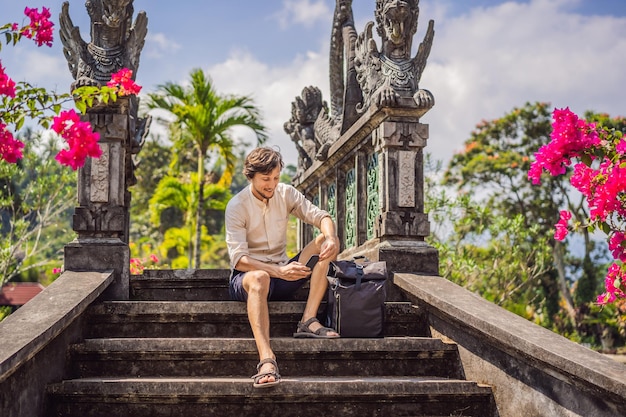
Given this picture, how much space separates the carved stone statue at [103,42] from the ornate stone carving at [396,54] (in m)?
1.92

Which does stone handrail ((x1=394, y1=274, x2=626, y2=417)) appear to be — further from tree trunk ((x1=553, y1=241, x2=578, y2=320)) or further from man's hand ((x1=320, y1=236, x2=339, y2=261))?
tree trunk ((x1=553, y1=241, x2=578, y2=320))

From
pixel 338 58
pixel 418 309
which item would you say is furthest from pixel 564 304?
pixel 418 309

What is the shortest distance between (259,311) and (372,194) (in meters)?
2.34

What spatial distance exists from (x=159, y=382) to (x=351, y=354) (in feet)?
3.91

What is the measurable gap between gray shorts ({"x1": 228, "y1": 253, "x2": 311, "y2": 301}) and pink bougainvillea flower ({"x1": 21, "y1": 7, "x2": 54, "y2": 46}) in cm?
185

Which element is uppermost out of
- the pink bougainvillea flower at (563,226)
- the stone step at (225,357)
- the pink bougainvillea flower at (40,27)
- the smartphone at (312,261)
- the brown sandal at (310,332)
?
the pink bougainvillea flower at (40,27)

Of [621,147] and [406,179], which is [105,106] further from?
[621,147]

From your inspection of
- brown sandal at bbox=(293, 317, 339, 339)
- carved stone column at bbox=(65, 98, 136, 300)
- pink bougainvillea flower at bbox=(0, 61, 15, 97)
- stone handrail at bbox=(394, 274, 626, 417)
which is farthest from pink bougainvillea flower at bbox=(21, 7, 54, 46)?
stone handrail at bbox=(394, 274, 626, 417)

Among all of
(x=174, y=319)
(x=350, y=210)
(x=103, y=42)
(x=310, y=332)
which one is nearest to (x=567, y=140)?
(x=310, y=332)

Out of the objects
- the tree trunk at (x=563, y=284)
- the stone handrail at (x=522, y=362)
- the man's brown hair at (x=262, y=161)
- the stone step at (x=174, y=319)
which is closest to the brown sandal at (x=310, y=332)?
the stone step at (x=174, y=319)

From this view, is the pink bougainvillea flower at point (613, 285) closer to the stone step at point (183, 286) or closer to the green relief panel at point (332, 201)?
the stone step at point (183, 286)

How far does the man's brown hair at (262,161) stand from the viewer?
5.05m

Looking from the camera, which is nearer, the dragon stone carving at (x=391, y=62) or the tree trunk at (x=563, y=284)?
the dragon stone carving at (x=391, y=62)

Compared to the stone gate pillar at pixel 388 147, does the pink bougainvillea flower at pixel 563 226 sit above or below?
below
